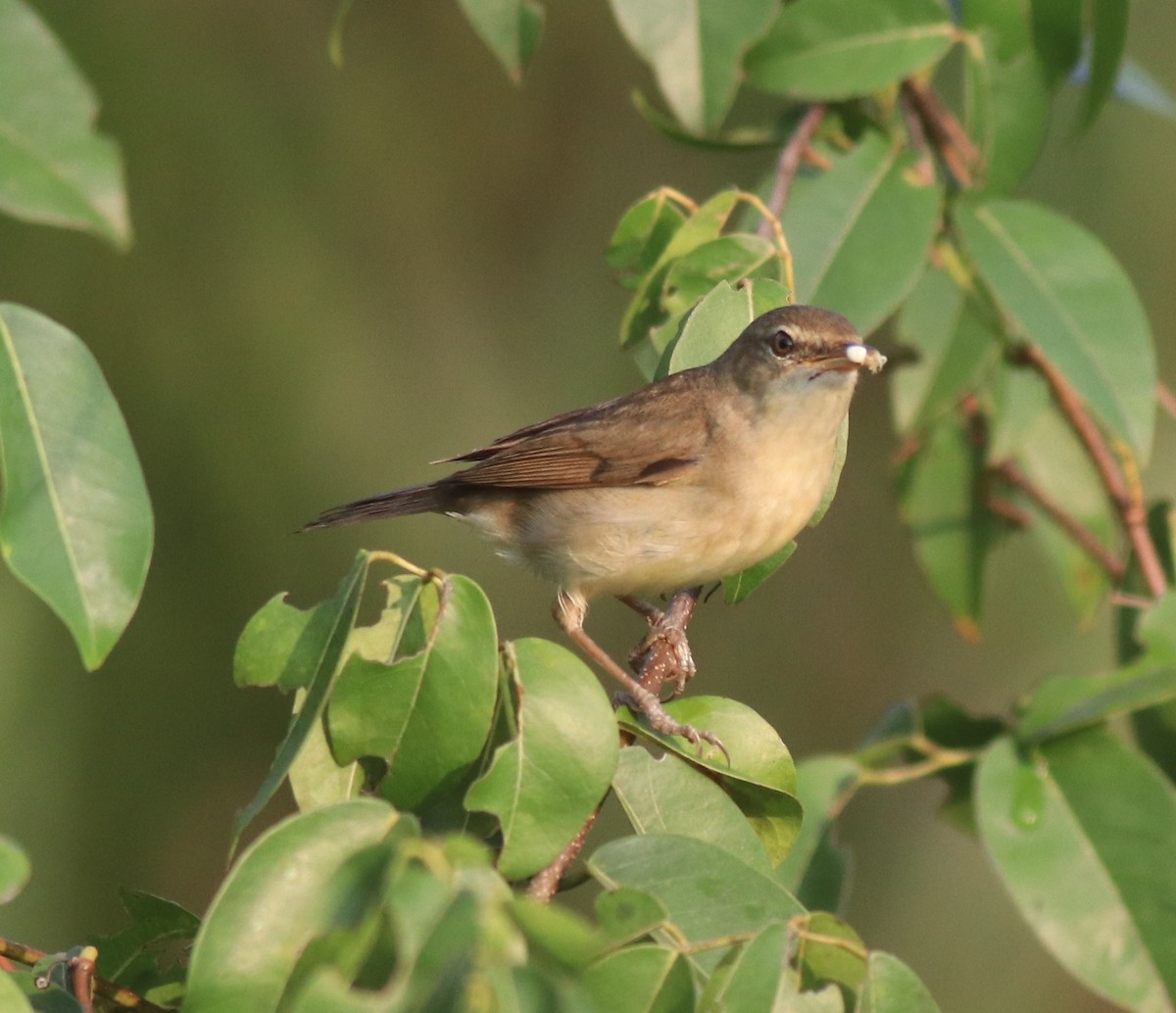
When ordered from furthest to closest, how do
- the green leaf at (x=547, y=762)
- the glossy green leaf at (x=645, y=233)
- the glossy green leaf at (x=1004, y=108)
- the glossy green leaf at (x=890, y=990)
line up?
the glossy green leaf at (x=1004, y=108)
the glossy green leaf at (x=645, y=233)
the green leaf at (x=547, y=762)
the glossy green leaf at (x=890, y=990)

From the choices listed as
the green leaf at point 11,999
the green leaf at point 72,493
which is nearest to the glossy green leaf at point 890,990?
the green leaf at point 11,999

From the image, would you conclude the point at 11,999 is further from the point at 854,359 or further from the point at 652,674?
the point at 854,359

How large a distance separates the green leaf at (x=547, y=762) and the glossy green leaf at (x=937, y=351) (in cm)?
249

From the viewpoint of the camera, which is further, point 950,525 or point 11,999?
point 950,525

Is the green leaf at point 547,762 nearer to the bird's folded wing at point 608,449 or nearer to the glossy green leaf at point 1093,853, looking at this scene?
the glossy green leaf at point 1093,853

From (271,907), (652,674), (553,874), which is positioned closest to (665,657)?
(652,674)

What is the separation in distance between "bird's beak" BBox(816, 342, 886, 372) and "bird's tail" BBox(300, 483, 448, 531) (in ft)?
3.83

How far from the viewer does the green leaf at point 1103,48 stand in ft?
12.2

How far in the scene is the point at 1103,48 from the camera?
12.4 feet

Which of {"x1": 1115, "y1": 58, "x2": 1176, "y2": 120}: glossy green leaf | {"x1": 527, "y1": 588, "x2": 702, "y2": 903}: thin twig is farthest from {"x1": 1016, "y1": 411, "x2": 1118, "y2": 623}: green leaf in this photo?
{"x1": 527, "y1": 588, "x2": 702, "y2": 903}: thin twig

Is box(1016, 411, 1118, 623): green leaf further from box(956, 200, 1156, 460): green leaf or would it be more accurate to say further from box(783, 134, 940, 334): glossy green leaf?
box(783, 134, 940, 334): glossy green leaf

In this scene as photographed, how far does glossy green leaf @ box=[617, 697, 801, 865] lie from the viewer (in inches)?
101

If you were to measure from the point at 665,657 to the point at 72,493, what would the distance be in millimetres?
1452

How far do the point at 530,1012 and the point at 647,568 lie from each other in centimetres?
219
